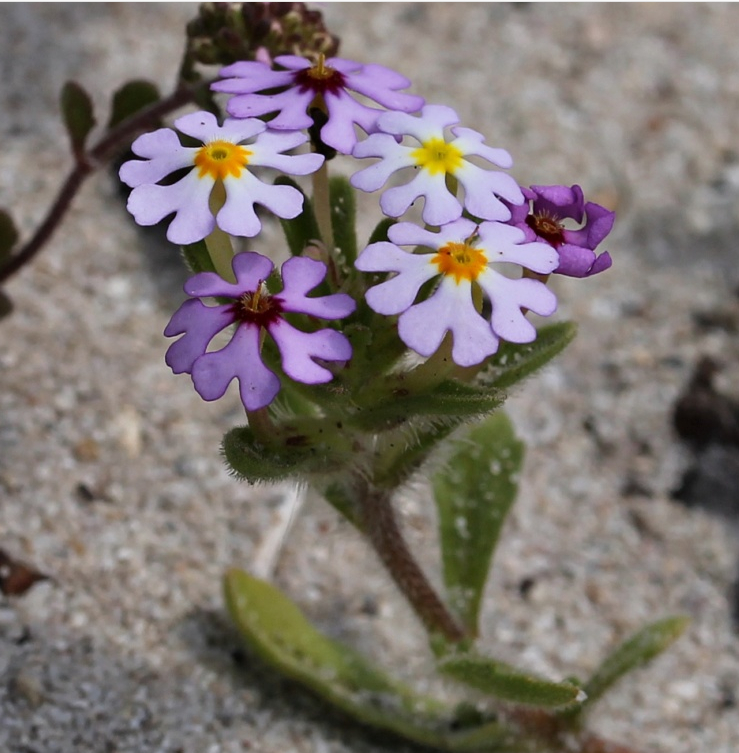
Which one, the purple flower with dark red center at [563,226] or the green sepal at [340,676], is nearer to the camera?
the purple flower with dark red center at [563,226]

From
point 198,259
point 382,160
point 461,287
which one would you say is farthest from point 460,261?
point 198,259

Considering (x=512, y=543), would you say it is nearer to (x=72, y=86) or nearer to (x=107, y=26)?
(x=72, y=86)

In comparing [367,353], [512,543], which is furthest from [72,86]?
[512,543]

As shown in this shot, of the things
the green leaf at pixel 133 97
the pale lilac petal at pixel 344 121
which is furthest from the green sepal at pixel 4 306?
the pale lilac petal at pixel 344 121

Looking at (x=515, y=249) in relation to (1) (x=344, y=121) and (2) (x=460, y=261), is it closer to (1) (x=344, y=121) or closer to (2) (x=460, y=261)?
(2) (x=460, y=261)

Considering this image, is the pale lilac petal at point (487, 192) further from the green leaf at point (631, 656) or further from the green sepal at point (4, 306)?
the green sepal at point (4, 306)

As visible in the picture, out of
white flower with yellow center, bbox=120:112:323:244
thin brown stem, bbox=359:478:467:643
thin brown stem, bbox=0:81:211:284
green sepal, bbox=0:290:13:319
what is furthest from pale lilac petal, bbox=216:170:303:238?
green sepal, bbox=0:290:13:319
